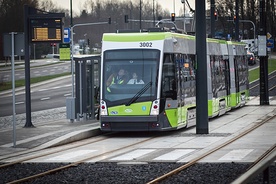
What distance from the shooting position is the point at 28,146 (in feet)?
71.6

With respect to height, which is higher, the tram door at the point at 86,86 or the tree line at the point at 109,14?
the tree line at the point at 109,14

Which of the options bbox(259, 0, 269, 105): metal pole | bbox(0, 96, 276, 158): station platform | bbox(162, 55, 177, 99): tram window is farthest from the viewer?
bbox(259, 0, 269, 105): metal pole

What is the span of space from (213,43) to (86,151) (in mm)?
13787

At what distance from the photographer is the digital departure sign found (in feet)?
92.2

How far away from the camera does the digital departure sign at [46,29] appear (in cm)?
2809

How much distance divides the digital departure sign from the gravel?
10903 mm

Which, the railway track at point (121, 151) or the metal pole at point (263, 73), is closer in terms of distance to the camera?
the railway track at point (121, 151)

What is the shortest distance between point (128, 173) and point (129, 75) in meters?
9.48

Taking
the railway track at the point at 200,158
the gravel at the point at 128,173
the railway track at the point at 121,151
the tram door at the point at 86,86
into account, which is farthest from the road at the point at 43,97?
the gravel at the point at 128,173

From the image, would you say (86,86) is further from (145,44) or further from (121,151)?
(121,151)

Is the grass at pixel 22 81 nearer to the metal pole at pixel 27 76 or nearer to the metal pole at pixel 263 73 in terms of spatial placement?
the metal pole at pixel 263 73

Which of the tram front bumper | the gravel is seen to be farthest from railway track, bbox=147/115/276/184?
the tram front bumper

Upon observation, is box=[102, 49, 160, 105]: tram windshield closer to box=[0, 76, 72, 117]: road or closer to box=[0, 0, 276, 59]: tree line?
box=[0, 76, 72, 117]: road

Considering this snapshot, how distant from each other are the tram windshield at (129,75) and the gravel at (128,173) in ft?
23.4
